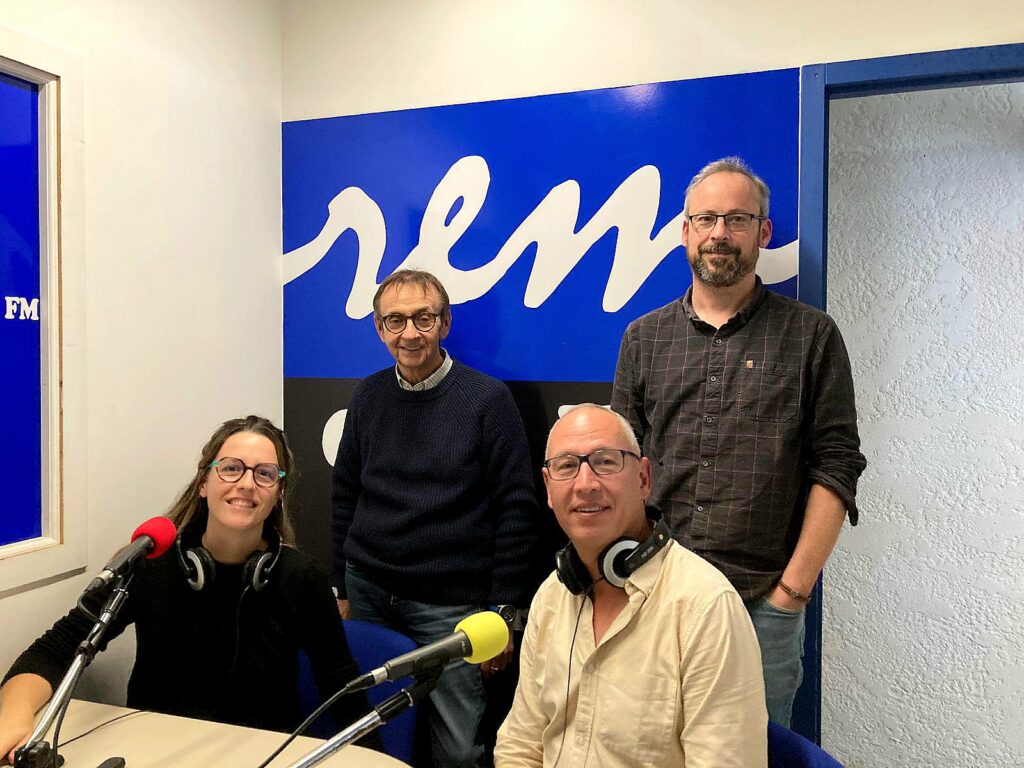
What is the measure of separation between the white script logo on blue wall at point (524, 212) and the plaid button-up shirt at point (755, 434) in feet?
1.34

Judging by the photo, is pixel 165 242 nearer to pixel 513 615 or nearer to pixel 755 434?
pixel 513 615

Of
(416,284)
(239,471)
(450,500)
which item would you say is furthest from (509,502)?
(239,471)

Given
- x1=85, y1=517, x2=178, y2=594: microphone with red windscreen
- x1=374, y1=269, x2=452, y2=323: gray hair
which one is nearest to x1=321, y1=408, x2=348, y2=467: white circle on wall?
x1=374, y1=269, x2=452, y2=323: gray hair

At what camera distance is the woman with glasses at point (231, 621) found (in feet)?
5.68

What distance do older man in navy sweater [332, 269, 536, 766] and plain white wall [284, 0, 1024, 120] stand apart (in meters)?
0.80

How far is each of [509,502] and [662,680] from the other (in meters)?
0.98

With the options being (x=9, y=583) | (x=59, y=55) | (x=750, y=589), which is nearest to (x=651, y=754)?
(x=750, y=589)

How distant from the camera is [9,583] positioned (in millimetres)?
1854

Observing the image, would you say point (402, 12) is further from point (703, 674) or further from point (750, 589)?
point (703, 674)

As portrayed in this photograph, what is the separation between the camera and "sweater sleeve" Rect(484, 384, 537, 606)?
221cm

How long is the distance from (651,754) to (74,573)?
1.50 meters

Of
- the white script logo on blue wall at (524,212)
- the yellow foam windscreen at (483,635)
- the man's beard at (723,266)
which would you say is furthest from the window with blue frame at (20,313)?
the man's beard at (723,266)

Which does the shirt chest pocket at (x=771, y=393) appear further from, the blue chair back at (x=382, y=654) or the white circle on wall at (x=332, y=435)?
the white circle on wall at (x=332, y=435)

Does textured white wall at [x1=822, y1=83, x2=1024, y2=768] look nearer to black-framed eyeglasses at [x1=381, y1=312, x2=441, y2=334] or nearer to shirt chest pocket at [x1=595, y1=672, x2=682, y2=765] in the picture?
black-framed eyeglasses at [x1=381, y1=312, x2=441, y2=334]
